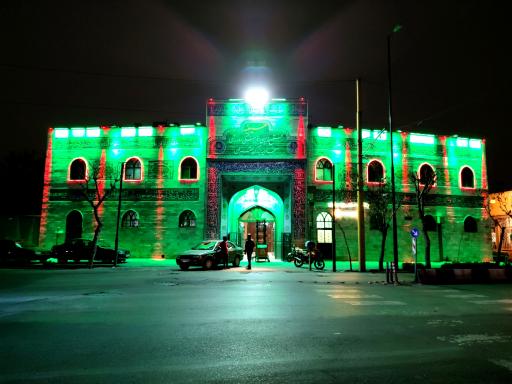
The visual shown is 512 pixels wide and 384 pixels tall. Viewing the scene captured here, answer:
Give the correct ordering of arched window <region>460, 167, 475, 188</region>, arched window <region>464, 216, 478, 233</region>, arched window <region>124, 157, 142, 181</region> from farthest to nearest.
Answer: arched window <region>460, 167, 475, 188</region>
arched window <region>464, 216, 478, 233</region>
arched window <region>124, 157, 142, 181</region>

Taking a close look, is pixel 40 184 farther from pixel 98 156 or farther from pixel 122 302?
pixel 122 302

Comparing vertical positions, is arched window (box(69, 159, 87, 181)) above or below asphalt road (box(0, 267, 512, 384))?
above

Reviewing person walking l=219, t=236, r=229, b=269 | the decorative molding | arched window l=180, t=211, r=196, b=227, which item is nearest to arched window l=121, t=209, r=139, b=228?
the decorative molding

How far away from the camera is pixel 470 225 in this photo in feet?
96.6

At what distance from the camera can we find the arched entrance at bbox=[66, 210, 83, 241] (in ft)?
92.2

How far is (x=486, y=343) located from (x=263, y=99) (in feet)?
78.0

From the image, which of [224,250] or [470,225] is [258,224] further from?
[470,225]

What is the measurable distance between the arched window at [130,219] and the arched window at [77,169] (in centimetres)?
427

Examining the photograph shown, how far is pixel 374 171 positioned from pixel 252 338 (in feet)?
80.2

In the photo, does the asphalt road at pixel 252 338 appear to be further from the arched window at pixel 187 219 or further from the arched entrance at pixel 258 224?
the arched entrance at pixel 258 224

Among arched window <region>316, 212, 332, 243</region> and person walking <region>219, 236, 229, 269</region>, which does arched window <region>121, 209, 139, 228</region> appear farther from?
arched window <region>316, 212, 332, 243</region>

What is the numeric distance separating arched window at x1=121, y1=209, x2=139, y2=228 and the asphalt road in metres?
16.8

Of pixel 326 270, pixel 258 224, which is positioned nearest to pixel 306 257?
pixel 326 270

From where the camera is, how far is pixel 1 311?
27.2ft
